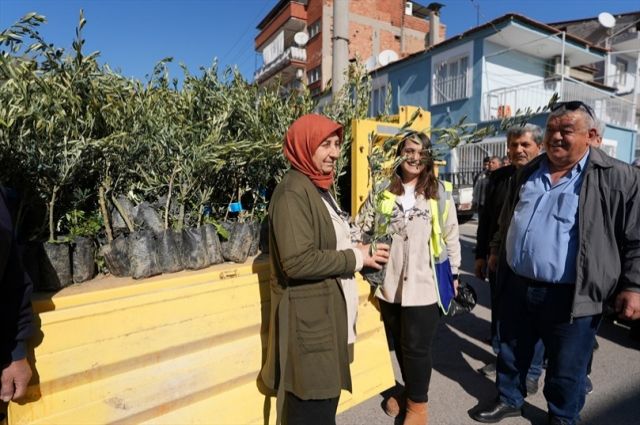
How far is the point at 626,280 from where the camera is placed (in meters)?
2.14

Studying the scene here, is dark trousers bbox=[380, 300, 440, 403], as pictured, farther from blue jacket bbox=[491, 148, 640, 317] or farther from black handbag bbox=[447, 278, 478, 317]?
blue jacket bbox=[491, 148, 640, 317]

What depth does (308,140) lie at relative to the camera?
1707 millimetres

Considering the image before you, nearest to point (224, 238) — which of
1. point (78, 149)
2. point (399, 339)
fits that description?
point (78, 149)

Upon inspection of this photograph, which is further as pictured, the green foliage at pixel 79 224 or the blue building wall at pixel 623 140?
the blue building wall at pixel 623 140

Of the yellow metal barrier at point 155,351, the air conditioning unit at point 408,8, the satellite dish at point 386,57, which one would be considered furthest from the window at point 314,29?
the yellow metal barrier at point 155,351

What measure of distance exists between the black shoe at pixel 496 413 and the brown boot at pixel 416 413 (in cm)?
44

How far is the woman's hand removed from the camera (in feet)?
6.56

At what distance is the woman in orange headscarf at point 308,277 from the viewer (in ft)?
5.32

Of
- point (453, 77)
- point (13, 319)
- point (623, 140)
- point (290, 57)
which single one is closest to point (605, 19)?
point (623, 140)

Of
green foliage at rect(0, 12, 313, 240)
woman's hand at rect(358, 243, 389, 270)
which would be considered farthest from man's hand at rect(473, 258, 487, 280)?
green foliage at rect(0, 12, 313, 240)

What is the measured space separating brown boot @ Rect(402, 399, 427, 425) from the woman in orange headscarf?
846 millimetres

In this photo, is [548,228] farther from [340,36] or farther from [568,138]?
[340,36]

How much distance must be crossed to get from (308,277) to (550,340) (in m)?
1.75

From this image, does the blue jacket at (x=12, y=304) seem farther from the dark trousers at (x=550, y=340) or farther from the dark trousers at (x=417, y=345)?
the dark trousers at (x=550, y=340)
